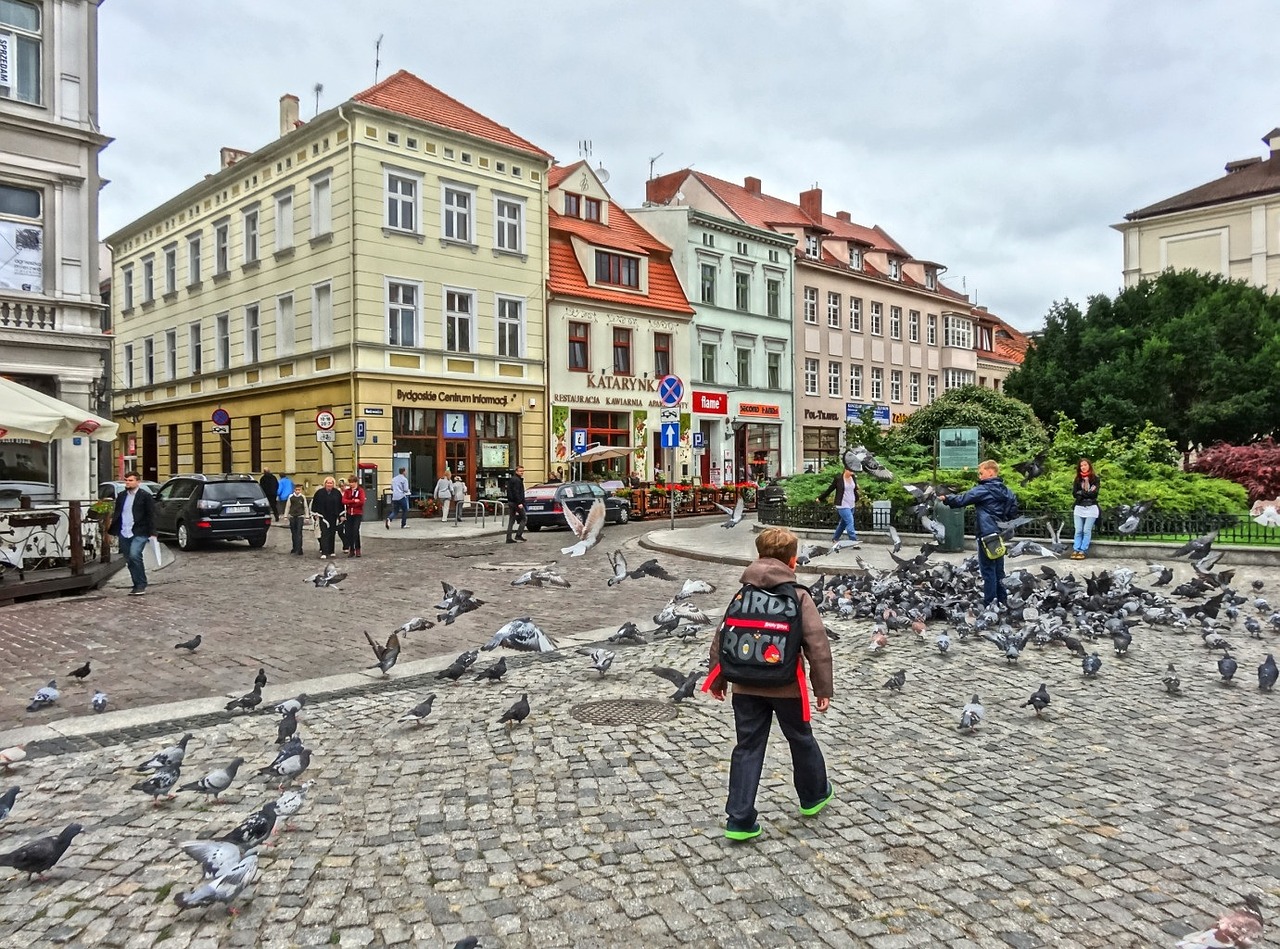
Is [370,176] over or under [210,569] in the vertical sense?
over

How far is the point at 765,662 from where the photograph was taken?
4.07 m

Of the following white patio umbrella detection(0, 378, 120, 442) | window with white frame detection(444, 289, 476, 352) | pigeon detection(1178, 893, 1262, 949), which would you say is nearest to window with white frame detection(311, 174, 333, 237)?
window with white frame detection(444, 289, 476, 352)

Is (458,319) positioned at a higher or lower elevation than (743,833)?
higher

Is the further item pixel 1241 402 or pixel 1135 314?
pixel 1135 314

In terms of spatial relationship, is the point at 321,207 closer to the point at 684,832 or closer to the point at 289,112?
the point at 289,112

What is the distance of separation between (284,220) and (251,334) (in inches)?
179

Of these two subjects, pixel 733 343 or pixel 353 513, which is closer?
pixel 353 513

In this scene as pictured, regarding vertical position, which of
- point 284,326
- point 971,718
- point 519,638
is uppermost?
point 284,326

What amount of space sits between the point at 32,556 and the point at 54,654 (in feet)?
19.3

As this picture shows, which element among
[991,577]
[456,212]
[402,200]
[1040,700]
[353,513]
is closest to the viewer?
[1040,700]

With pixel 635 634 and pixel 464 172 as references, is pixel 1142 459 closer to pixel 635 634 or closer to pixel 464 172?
pixel 635 634

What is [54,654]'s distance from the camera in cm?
871

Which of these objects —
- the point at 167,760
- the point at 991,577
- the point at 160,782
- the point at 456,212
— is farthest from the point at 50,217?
the point at 991,577

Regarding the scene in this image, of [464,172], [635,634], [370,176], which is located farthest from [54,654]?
[464,172]
